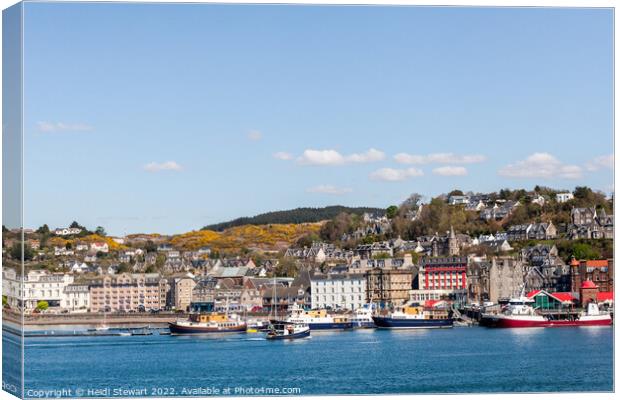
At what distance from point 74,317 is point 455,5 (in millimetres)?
20094

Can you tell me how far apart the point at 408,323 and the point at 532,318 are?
2507 millimetres

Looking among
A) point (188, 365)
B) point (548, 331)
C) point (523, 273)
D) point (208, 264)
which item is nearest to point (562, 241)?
point (523, 273)

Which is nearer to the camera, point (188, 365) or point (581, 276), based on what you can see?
point (188, 365)

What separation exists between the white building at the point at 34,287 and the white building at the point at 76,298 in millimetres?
261

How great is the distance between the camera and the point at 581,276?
88.7 ft

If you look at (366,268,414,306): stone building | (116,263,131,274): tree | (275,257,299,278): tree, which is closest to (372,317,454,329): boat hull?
(366,268,414,306): stone building

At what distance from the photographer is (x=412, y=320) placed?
26.9 metres

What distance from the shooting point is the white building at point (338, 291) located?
3133 cm

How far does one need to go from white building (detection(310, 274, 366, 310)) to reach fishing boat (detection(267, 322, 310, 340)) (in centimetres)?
595

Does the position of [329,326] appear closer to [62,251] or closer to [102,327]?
[102,327]

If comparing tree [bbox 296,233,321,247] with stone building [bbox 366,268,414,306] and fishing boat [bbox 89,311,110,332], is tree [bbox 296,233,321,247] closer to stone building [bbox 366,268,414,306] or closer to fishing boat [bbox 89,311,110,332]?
stone building [bbox 366,268,414,306]

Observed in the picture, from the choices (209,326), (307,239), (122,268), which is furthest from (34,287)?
(307,239)

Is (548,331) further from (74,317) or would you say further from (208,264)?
(208,264)

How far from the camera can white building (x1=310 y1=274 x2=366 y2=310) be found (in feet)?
103
